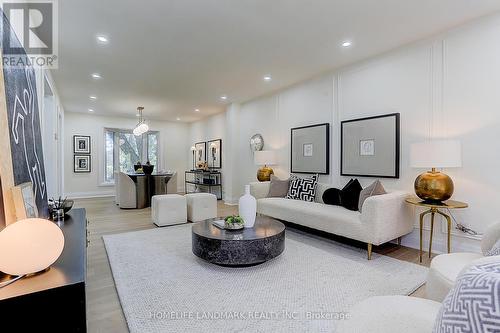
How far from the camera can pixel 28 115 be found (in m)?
2.10

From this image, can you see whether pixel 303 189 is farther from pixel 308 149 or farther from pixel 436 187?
pixel 436 187

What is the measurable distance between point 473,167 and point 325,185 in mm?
1907

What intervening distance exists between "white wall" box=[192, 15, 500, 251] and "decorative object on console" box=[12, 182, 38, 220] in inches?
153

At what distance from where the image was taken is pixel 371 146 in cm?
379

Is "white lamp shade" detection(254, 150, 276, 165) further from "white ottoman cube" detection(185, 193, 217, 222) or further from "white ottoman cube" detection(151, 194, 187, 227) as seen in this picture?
"white ottoman cube" detection(151, 194, 187, 227)

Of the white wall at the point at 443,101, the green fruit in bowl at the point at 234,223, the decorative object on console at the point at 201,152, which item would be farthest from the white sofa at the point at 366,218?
the decorative object on console at the point at 201,152

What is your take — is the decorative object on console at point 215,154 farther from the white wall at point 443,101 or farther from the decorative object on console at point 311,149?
the white wall at point 443,101

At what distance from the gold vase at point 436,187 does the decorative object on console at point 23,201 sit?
11.5 feet

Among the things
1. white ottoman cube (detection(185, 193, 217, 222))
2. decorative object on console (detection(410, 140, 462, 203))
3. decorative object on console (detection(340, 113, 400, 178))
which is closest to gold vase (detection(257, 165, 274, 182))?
white ottoman cube (detection(185, 193, 217, 222))

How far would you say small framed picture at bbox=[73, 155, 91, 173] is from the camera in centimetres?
781

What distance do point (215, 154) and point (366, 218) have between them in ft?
18.8

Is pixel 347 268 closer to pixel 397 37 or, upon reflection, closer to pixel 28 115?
pixel 397 37

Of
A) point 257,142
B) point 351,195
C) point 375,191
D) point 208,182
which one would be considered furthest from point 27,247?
point 208,182

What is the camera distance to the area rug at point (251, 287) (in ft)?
5.82
